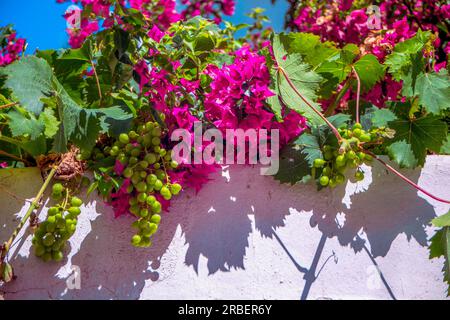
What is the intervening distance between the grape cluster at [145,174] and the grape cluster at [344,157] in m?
0.35

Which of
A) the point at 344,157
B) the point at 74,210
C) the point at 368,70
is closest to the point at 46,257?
the point at 74,210

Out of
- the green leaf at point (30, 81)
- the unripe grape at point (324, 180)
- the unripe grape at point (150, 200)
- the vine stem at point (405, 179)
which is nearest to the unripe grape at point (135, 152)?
the unripe grape at point (150, 200)

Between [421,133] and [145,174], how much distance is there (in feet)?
2.14

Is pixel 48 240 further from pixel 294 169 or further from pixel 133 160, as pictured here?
pixel 294 169

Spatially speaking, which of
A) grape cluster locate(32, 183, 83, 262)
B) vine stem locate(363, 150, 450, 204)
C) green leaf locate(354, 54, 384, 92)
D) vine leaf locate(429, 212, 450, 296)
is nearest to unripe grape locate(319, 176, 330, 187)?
vine stem locate(363, 150, 450, 204)

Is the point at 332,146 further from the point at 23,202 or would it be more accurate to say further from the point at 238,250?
the point at 23,202

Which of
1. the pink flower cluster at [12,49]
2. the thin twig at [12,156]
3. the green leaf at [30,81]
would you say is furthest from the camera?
the pink flower cluster at [12,49]

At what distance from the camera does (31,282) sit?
1.01 meters

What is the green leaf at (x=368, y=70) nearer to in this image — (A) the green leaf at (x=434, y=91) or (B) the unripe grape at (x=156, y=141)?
(A) the green leaf at (x=434, y=91)

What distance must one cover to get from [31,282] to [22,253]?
0.24ft

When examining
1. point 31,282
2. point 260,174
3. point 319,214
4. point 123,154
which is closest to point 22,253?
point 31,282

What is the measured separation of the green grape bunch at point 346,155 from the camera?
39.5 inches

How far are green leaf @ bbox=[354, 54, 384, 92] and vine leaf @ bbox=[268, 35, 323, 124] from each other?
0.67ft

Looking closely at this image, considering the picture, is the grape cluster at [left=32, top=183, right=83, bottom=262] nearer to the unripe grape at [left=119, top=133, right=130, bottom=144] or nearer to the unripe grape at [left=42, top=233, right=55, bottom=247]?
the unripe grape at [left=42, top=233, right=55, bottom=247]
